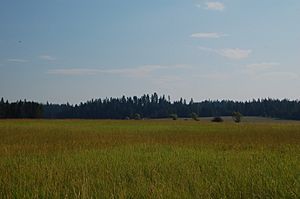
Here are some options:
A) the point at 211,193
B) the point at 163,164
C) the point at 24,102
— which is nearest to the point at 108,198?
the point at 211,193

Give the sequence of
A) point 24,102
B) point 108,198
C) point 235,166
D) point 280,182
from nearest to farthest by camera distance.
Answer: point 108,198 → point 280,182 → point 235,166 → point 24,102

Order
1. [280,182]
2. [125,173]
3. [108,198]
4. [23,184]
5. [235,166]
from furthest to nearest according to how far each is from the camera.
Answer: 1. [235,166]
2. [125,173]
3. [23,184]
4. [280,182]
5. [108,198]

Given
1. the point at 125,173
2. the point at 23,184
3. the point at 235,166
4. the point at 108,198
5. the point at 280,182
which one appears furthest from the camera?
the point at 235,166

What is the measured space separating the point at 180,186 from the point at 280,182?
7.41ft

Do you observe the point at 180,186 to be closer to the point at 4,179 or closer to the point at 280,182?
the point at 280,182

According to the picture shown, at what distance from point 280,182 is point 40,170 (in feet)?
22.1

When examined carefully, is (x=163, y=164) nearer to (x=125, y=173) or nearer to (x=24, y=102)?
(x=125, y=173)

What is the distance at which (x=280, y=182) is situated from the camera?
977 centimetres

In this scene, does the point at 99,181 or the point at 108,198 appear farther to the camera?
the point at 99,181

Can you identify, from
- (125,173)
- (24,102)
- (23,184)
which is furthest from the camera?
(24,102)

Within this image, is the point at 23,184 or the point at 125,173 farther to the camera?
the point at 125,173

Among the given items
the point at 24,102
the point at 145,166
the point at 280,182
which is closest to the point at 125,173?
the point at 145,166

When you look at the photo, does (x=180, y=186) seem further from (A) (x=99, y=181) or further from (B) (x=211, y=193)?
(A) (x=99, y=181)

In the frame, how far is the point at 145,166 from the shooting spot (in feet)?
44.6
